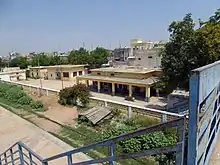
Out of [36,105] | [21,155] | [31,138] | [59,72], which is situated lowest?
[31,138]

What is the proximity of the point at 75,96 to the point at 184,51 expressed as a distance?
733 centimetres

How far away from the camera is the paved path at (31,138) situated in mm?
7463

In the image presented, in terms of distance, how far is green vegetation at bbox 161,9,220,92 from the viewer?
12.1m

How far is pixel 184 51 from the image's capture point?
42.6ft

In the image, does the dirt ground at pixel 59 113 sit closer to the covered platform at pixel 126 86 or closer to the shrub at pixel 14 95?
the shrub at pixel 14 95

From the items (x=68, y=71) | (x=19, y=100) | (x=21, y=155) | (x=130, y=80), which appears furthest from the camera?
(x=68, y=71)

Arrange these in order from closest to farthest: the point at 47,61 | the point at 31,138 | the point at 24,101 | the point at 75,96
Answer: the point at 31,138 < the point at 75,96 < the point at 24,101 < the point at 47,61

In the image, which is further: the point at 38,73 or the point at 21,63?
the point at 21,63

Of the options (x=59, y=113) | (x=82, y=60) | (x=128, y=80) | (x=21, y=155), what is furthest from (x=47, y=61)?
(x=21, y=155)

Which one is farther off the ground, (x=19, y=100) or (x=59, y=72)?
(x=59, y=72)

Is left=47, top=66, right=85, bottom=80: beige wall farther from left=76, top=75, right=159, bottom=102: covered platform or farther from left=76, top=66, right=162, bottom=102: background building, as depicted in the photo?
left=76, top=66, right=162, bottom=102: background building

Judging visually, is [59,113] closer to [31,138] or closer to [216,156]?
[31,138]

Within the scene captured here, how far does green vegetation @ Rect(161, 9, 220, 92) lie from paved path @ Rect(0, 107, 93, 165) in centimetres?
814

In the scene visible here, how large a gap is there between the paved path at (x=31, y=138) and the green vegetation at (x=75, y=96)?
3.24m
